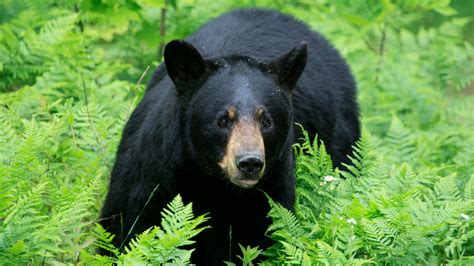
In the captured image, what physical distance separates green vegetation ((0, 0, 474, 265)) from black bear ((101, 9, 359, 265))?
0.49 feet

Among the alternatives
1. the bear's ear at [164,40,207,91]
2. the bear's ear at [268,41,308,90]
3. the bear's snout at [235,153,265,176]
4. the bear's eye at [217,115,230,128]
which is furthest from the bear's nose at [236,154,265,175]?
the bear's ear at [268,41,308,90]

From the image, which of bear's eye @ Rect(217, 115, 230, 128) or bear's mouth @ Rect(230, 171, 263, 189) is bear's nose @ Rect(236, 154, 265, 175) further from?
bear's eye @ Rect(217, 115, 230, 128)

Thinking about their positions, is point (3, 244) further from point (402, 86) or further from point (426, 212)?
point (402, 86)

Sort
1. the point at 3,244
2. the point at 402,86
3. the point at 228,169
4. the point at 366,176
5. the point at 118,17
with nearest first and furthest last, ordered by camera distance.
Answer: the point at 3,244 → the point at 228,169 → the point at 366,176 → the point at 118,17 → the point at 402,86

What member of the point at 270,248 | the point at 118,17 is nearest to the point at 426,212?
the point at 270,248

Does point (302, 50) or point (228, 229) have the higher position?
point (302, 50)

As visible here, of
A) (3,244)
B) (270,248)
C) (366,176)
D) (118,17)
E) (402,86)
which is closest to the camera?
(3,244)

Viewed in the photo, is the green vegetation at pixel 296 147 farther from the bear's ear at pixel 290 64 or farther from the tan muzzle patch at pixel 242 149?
→ the bear's ear at pixel 290 64

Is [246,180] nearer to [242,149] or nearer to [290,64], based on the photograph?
[242,149]

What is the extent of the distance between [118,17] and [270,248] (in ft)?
10.9

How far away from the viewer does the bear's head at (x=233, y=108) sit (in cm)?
584

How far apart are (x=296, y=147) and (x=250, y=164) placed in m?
1.33

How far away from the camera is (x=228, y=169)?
588 centimetres

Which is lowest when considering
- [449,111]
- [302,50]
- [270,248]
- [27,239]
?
[449,111]
